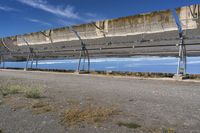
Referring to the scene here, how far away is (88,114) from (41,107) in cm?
158

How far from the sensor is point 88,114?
5.64 meters

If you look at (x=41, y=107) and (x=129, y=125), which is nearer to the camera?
(x=129, y=125)

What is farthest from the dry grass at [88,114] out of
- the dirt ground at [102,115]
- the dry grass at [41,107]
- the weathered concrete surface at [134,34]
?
the weathered concrete surface at [134,34]

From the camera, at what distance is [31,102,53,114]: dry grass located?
242 inches

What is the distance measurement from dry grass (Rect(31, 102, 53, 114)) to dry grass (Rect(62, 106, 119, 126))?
2.00ft

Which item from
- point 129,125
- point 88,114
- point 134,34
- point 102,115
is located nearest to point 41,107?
point 88,114

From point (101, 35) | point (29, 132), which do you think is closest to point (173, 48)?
point (101, 35)

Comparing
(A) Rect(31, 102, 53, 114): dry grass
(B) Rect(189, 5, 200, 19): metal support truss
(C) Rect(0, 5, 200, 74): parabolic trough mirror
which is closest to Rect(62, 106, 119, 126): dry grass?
(A) Rect(31, 102, 53, 114): dry grass

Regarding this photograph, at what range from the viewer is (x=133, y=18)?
17000mm

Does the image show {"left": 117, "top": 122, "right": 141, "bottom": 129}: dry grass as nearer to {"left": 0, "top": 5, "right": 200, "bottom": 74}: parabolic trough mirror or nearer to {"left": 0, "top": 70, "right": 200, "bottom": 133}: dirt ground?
{"left": 0, "top": 70, "right": 200, "bottom": 133}: dirt ground

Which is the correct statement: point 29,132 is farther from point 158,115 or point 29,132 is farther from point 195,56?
point 195,56

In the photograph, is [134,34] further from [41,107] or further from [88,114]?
[88,114]

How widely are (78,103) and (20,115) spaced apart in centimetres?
171

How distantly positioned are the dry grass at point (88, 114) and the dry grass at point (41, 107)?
609 mm
